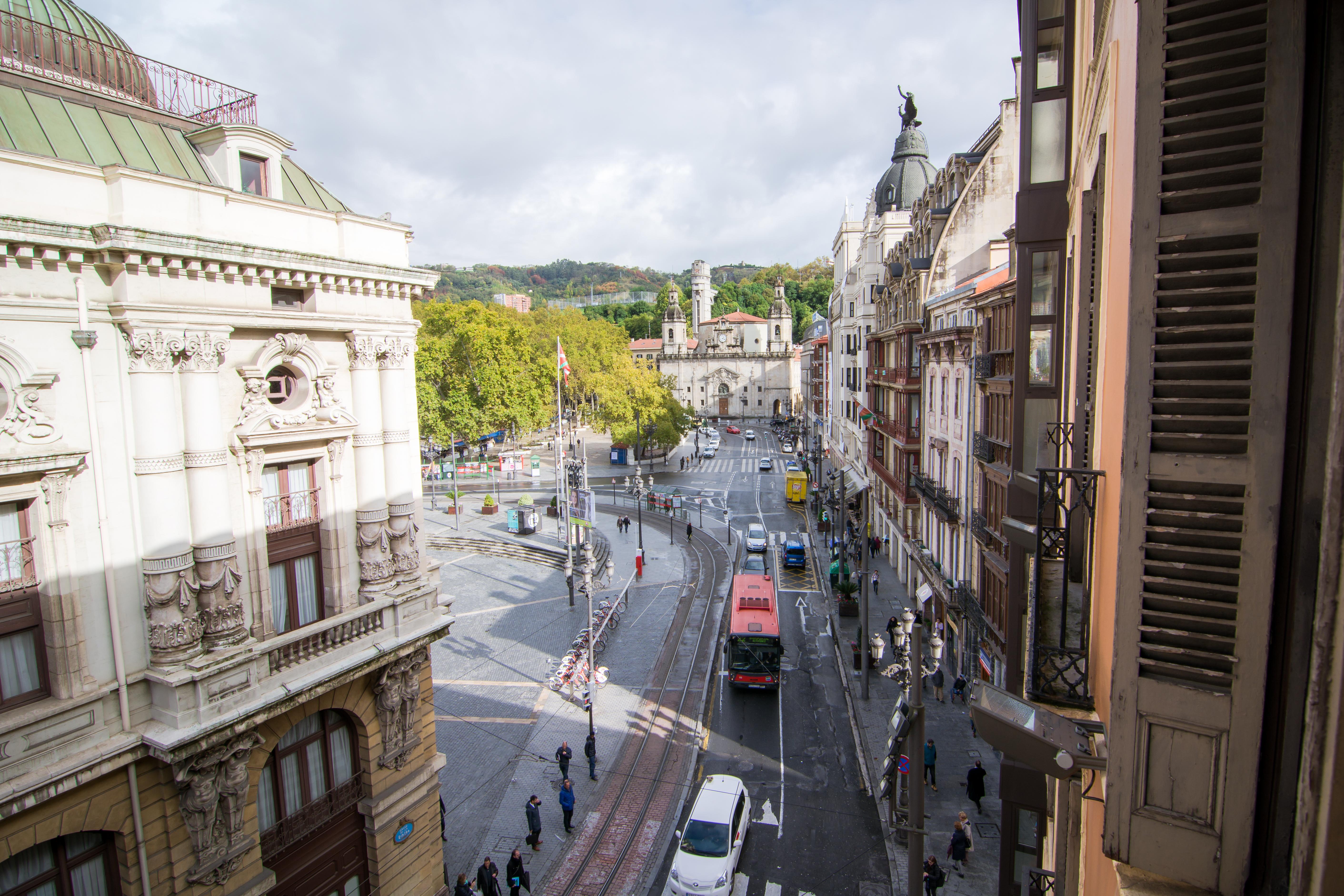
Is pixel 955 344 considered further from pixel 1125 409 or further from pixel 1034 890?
pixel 1125 409

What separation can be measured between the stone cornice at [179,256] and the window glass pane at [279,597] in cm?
485

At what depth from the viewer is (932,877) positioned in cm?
1368

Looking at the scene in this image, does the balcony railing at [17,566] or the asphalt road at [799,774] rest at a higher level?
the balcony railing at [17,566]

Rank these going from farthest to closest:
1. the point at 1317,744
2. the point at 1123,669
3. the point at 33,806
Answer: the point at 33,806 < the point at 1123,669 < the point at 1317,744

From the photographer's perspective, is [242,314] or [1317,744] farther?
[242,314]

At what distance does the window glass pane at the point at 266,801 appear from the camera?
37.7 feet

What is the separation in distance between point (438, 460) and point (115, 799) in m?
54.4

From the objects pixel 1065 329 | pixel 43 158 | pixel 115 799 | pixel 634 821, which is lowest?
pixel 634 821

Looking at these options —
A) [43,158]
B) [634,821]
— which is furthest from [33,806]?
[634,821]

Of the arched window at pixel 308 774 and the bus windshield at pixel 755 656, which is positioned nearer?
the arched window at pixel 308 774

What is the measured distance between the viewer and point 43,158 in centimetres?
902

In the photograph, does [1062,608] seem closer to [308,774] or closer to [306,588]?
[306,588]

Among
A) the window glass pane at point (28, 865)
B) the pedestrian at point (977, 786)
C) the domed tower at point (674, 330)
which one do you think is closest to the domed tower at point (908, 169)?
the pedestrian at point (977, 786)

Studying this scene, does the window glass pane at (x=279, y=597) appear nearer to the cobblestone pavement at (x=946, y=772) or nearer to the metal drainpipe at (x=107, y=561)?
the metal drainpipe at (x=107, y=561)
